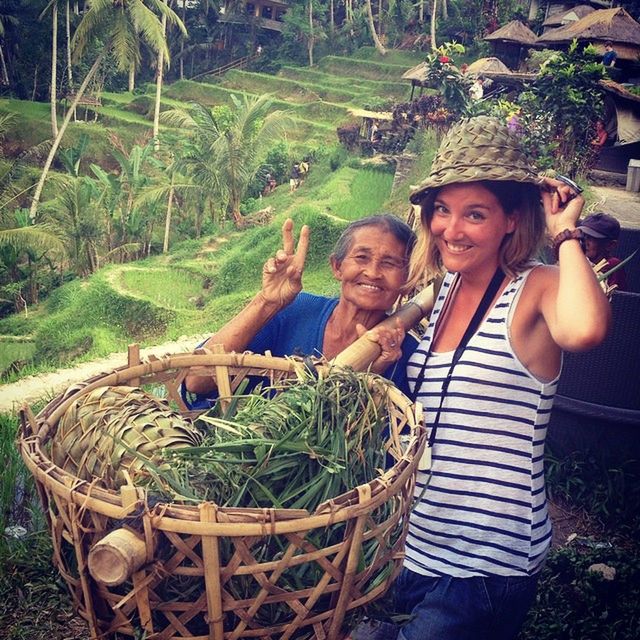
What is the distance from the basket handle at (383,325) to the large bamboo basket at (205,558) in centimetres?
30

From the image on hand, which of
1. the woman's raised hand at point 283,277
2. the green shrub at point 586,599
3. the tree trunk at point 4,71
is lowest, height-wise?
the green shrub at point 586,599

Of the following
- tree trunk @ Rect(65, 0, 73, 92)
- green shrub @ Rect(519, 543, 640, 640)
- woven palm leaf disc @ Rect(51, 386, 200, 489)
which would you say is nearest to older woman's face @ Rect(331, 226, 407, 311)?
woven palm leaf disc @ Rect(51, 386, 200, 489)

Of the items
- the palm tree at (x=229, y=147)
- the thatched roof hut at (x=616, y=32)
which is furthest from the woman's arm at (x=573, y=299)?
the palm tree at (x=229, y=147)

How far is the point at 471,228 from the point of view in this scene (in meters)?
1.46

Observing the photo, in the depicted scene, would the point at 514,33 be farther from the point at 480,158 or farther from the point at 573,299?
the point at 573,299

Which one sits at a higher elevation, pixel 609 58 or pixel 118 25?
pixel 118 25

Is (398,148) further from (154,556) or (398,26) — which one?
(154,556)

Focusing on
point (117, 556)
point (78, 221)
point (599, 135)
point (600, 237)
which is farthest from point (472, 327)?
point (78, 221)

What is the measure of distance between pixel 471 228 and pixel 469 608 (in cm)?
72

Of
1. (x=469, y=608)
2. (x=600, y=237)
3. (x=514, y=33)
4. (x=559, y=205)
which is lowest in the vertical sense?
(x=469, y=608)

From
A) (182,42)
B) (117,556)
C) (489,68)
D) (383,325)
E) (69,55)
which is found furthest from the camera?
(182,42)

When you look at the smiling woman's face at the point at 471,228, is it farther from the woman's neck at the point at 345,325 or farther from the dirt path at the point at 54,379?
the dirt path at the point at 54,379

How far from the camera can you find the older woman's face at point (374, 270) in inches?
65.2

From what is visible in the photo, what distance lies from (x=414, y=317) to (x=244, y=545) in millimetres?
793
